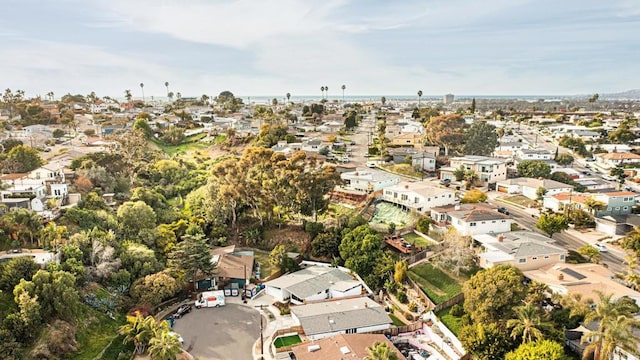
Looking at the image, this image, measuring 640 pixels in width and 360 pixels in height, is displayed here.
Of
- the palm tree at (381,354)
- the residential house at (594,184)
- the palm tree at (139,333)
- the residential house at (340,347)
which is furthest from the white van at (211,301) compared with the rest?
the residential house at (594,184)

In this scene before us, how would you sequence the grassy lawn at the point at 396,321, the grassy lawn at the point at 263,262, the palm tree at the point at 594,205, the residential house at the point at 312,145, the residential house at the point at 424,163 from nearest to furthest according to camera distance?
1. the grassy lawn at the point at 396,321
2. the grassy lawn at the point at 263,262
3. the palm tree at the point at 594,205
4. the residential house at the point at 424,163
5. the residential house at the point at 312,145

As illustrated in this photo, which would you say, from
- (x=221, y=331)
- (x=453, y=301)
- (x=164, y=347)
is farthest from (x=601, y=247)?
(x=164, y=347)

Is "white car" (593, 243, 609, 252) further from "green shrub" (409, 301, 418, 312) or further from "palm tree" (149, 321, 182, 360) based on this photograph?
"palm tree" (149, 321, 182, 360)

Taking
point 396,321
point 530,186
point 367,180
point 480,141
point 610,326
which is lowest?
point 396,321

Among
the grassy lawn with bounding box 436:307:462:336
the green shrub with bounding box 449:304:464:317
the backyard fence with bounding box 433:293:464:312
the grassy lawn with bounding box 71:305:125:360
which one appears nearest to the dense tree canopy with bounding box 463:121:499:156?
the backyard fence with bounding box 433:293:464:312

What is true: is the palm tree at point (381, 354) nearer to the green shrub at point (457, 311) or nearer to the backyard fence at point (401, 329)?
the backyard fence at point (401, 329)

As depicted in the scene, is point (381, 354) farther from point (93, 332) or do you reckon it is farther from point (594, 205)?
point (594, 205)

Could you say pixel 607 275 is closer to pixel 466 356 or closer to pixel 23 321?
pixel 466 356
